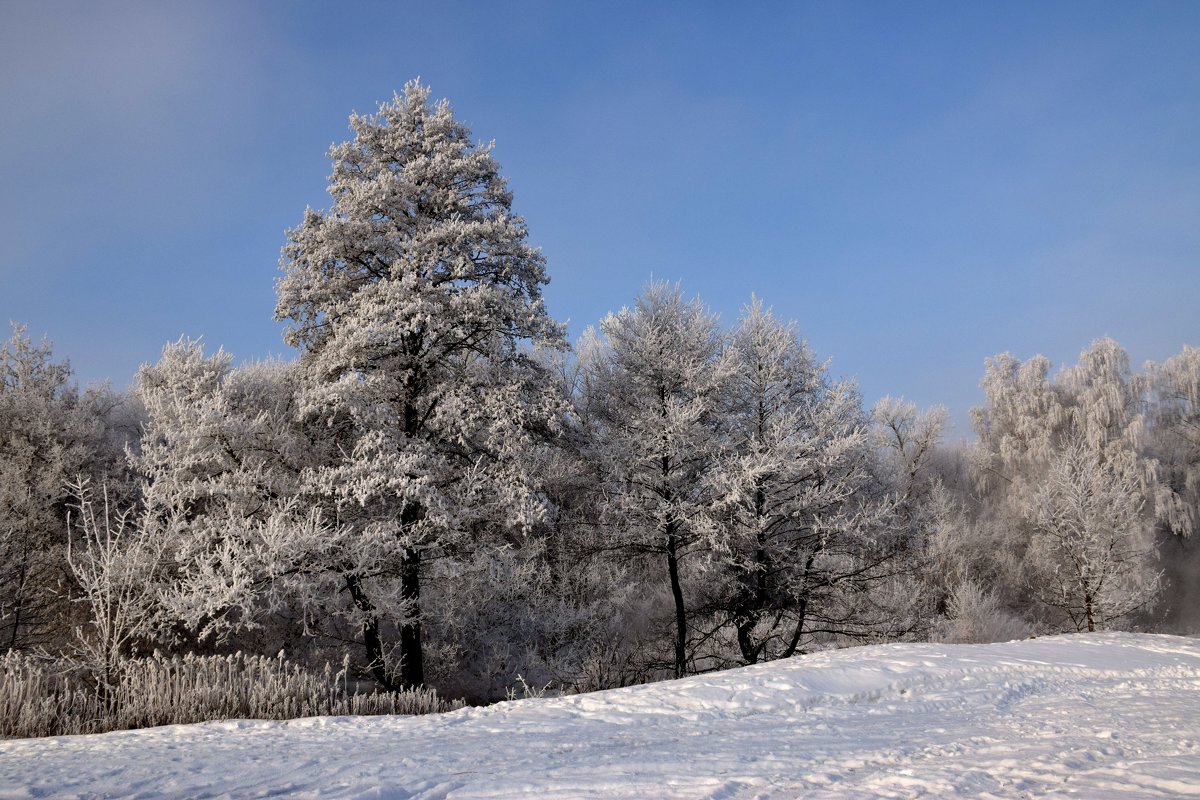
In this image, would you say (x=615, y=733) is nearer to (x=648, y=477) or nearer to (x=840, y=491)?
(x=648, y=477)

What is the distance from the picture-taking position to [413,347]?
14992mm

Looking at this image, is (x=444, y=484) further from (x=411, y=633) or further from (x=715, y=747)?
(x=715, y=747)

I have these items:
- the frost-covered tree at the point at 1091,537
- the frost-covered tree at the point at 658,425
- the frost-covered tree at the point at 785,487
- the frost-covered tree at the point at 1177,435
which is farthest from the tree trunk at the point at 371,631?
the frost-covered tree at the point at 1177,435

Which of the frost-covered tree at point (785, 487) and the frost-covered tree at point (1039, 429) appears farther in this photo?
the frost-covered tree at point (1039, 429)

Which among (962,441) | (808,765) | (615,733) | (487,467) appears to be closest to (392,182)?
(487,467)

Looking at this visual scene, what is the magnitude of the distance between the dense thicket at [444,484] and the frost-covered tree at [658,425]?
3.0 inches

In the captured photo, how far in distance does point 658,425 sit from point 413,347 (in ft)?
18.5

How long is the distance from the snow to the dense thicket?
392 cm

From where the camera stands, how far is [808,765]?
536 centimetres

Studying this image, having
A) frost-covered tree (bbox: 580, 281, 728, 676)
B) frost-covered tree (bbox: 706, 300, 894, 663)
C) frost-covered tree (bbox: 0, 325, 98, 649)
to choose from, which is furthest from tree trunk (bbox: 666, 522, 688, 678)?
frost-covered tree (bbox: 0, 325, 98, 649)

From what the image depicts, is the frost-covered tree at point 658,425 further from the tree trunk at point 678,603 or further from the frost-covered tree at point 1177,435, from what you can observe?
the frost-covered tree at point 1177,435

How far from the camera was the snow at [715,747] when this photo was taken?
4758 millimetres

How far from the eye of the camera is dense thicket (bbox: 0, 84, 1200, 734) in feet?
42.5

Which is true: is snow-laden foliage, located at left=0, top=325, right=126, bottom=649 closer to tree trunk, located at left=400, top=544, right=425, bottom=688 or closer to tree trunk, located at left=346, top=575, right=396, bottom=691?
tree trunk, located at left=346, top=575, right=396, bottom=691
